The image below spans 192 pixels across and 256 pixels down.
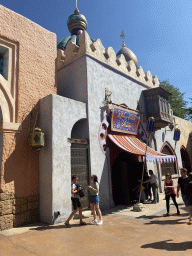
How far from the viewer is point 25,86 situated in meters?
7.86

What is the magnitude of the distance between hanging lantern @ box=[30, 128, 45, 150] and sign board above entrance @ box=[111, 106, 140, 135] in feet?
12.7

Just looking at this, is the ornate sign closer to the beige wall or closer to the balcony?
the balcony

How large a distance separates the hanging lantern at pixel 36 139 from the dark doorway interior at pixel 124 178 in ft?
14.8

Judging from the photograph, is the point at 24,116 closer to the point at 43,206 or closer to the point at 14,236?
the point at 43,206

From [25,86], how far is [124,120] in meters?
5.33

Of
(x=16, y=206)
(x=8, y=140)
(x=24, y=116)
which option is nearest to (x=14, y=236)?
(x=16, y=206)

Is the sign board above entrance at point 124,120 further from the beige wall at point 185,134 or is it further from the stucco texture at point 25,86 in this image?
the beige wall at point 185,134

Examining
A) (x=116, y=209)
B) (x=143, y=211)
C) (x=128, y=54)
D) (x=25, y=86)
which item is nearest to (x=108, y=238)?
(x=143, y=211)

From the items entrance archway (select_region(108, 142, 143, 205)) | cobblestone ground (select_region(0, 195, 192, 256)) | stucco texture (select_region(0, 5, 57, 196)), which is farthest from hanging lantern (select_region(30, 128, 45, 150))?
entrance archway (select_region(108, 142, 143, 205))

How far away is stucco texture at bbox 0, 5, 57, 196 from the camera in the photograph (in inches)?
273

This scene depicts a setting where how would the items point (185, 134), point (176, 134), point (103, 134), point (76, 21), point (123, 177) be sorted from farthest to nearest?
point (185, 134) → point (76, 21) → point (176, 134) → point (123, 177) → point (103, 134)

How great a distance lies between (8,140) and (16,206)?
2257mm

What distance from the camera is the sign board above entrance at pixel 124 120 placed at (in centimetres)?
1013

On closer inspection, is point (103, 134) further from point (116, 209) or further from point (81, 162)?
point (116, 209)
